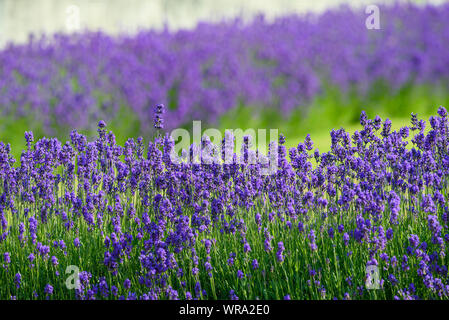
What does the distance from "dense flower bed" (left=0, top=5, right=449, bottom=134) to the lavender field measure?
0.08 feet

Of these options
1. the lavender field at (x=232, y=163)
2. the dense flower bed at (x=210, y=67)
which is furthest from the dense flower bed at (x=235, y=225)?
the dense flower bed at (x=210, y=67)

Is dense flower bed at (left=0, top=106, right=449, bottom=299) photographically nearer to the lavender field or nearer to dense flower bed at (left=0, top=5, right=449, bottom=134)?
the lavender field

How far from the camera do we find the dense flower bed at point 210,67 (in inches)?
277

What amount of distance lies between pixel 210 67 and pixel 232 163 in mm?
4311

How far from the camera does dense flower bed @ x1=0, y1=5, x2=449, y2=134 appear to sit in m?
7.04

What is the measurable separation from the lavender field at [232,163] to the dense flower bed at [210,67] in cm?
2

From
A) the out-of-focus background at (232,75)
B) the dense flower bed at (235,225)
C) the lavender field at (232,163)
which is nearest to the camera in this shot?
the dense flower bed at (235,225)

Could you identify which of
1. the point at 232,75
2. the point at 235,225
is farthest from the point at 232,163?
the point at 232,75

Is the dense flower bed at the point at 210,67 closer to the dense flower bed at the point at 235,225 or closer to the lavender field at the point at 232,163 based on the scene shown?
the lavender field at the point at 232,163

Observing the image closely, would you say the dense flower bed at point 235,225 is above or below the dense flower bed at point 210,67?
below
